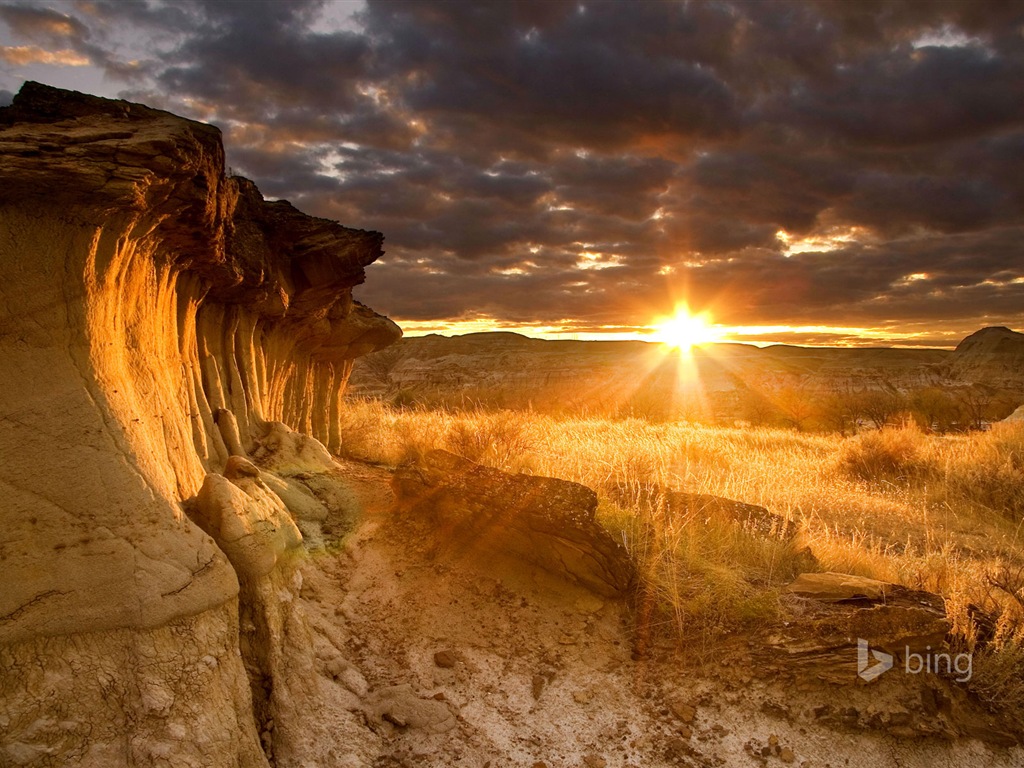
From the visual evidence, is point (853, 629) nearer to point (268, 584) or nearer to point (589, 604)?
point (589, 604)

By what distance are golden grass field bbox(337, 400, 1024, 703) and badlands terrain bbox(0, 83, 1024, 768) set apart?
0.41 feet

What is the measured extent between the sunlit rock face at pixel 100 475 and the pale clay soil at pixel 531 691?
94cm

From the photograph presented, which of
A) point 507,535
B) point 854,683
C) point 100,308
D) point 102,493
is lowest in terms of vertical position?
point 854,683

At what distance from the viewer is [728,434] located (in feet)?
59.1

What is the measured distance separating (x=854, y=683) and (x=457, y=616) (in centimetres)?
290

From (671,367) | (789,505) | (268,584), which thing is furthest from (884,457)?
(671,367)

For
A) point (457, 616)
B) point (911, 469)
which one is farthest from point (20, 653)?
point (911, 469)

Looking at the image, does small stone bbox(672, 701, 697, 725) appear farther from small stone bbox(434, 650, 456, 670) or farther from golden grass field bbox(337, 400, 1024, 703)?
small stone bbox(434, 650, 456, 670)

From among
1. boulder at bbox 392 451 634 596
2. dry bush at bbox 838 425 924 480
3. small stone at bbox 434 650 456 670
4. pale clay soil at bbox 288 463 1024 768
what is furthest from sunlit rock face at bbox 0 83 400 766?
dry bush at bbox 838 425 924 480

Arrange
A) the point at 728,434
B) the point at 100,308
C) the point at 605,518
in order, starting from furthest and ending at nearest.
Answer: the point at 728,434
the point at 605,518
the point at 100,308

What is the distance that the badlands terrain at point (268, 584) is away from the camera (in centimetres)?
290

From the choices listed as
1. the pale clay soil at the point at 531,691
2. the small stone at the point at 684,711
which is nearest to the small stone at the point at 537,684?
the pale clay soil at the point at 531,691

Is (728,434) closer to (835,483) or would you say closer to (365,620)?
(835,483)

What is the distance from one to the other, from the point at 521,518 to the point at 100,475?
10.8 ft
